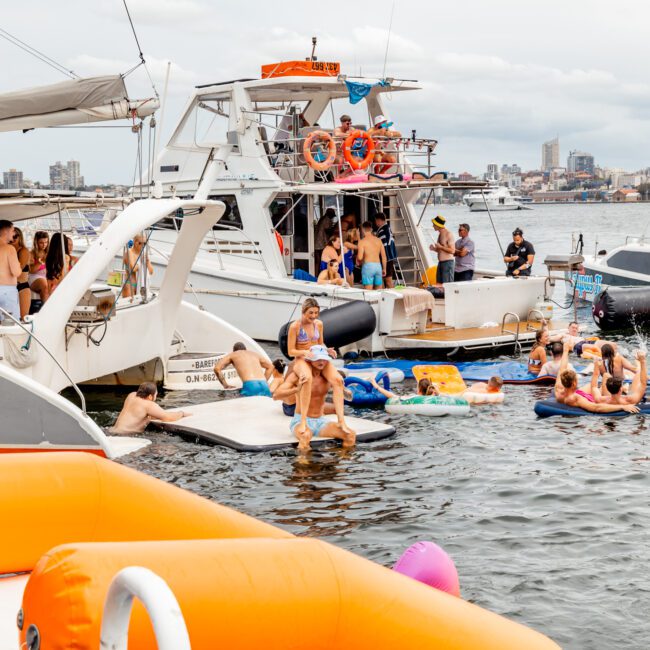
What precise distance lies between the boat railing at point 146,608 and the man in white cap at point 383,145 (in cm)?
1621

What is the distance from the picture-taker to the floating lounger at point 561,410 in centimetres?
1335

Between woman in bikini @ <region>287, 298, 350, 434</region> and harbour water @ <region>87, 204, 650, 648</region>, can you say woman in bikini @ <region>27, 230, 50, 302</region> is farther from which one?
woman in bikini @ <region>287, 298, 350, 434</region>

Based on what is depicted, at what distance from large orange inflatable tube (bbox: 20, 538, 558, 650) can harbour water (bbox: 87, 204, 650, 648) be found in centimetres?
276

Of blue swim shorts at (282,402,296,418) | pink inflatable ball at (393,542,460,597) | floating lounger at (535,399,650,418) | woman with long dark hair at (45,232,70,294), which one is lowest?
floating lounger at (535,399,650,418)

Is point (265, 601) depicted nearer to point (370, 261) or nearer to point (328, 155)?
point (370, 261)

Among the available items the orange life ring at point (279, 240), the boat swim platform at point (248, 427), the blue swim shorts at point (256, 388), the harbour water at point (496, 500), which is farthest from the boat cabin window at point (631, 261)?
the boat swim platform at point (248, 427)

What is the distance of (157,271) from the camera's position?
20406mm

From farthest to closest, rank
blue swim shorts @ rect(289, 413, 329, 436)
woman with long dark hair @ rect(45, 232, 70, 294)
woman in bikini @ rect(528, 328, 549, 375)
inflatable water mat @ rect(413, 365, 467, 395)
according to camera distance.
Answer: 1. woman in bikini @ rect(528, 328, 549, 375)
2. inflatable water mat @ rect(413, 365, 467, 395)
3. woman with long dark hair @ rect(45, 232, 70, 294)
4. blue swim shorts @ rect(289, 413, 329, 436)

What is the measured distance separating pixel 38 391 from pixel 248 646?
685 centimetres

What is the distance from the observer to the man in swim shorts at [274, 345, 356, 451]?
38.4 ft

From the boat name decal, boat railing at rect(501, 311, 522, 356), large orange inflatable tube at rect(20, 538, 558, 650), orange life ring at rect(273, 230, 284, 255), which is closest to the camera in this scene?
large orange inflatable tube at rect(20, 538, 558, 650)

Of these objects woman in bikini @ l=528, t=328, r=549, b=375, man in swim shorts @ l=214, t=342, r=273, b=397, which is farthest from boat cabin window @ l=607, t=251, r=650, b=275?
Answer: man in swim shorts @ l=214, t=342, r=273, b=397

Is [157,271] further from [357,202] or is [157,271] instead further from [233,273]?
[357,202]

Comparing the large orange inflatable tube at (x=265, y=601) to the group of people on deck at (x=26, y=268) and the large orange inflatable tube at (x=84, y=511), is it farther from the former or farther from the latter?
the group of people on deck at (x=26, y=268)
